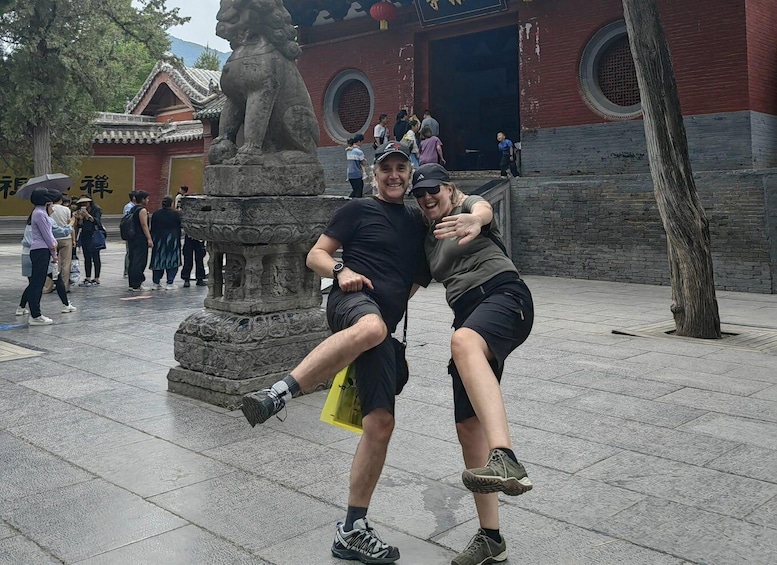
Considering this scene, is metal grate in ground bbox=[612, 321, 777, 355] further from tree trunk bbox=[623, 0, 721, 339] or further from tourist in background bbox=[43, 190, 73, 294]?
tourist in background bbox=[43, 190, 73, 294]

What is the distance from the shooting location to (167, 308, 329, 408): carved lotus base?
5.66 metres

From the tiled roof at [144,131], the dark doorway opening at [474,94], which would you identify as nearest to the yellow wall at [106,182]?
the tiled roof at [144,131]

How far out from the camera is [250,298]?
5.94 metres

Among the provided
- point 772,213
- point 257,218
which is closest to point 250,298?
point 257,218

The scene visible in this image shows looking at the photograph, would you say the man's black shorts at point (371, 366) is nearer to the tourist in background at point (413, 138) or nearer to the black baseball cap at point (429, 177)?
the black baseball cap at point (429, 177)

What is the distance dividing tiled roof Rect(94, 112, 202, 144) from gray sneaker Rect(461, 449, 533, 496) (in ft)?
88.9

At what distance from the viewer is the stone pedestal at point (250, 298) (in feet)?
18.7

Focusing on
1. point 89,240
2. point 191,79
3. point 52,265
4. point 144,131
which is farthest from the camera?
point 191,79

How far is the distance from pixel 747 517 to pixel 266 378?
3413mm

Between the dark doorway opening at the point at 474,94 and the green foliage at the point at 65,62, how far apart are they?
1043cm

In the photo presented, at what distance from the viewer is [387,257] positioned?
3.40 metres

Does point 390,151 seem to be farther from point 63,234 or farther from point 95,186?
point 95,186

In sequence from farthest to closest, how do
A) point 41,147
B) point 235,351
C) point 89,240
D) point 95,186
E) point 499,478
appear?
1. point 95,186
2. point 41,147
3. point 89,240
4. point 235,351
5. point 499,478

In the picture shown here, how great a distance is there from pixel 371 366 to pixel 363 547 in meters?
0.71
